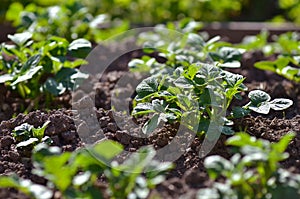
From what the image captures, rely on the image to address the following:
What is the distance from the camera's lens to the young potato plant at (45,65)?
2482mm

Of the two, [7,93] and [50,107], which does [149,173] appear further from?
[7,93]

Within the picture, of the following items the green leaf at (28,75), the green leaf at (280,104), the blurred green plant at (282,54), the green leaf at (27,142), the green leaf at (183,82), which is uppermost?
the green leaf at (183,82)

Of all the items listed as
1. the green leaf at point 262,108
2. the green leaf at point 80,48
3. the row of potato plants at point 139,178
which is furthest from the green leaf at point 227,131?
the green leaf at point 80,48

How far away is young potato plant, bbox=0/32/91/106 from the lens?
8.14 feet

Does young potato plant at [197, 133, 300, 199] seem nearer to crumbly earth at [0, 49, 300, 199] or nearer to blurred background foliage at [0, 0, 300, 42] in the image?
crumbly earth at [0, 49, 300, 199]

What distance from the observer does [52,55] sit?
100 inches

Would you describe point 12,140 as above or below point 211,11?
above

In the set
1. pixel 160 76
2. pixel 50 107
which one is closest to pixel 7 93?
pixel 50 107

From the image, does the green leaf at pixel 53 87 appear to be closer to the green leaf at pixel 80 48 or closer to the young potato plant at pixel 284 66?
the green leaf at pixel 80 48

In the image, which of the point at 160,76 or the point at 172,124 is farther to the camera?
the point at 160,76

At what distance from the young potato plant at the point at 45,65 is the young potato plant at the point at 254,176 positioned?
1091 mm

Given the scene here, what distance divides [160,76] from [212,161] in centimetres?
92

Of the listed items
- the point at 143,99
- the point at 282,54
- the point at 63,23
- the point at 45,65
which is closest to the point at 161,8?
the point at 63,23

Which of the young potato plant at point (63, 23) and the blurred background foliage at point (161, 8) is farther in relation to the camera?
the blurred background foliage at point (161, 8)
